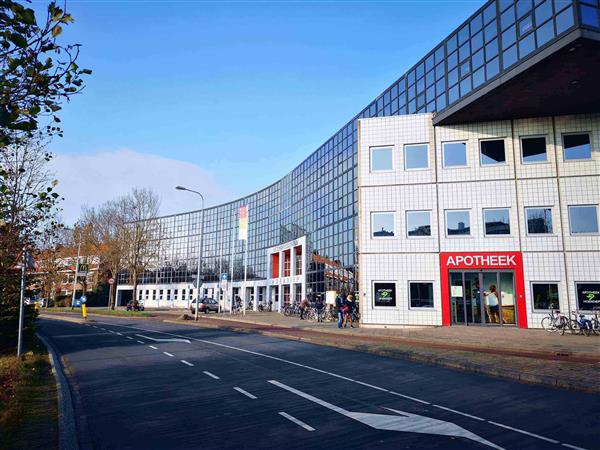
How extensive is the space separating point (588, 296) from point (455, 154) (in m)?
10.4

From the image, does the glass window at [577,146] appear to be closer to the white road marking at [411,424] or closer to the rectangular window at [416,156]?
the rectangular window at [416,156]

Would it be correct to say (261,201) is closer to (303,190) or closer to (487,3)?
(303,190)

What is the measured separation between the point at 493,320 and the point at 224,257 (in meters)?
60.0

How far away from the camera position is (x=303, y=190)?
52.7 metres

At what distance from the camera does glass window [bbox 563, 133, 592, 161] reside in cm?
2450

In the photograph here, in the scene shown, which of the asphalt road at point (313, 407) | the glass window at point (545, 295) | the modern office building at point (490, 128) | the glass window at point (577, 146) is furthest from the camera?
the glass window at point (577, 146)

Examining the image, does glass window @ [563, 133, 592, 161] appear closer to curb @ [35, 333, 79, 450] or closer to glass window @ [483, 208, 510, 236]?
glass window @ [483, 208, 510, 236]

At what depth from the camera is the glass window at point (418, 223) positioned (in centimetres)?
2642

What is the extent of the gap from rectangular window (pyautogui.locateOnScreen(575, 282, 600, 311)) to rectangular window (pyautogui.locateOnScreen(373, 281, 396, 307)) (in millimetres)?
9621

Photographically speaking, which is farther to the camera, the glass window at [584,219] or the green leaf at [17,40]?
the glass window at [584,219]

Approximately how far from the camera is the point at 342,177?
41.8m

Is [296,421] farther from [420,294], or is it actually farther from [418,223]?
[418,223]

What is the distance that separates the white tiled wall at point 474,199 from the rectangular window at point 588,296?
1.07 feet

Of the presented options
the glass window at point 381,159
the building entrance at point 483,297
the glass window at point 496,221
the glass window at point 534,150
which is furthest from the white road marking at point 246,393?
the glass window at point 534,150
